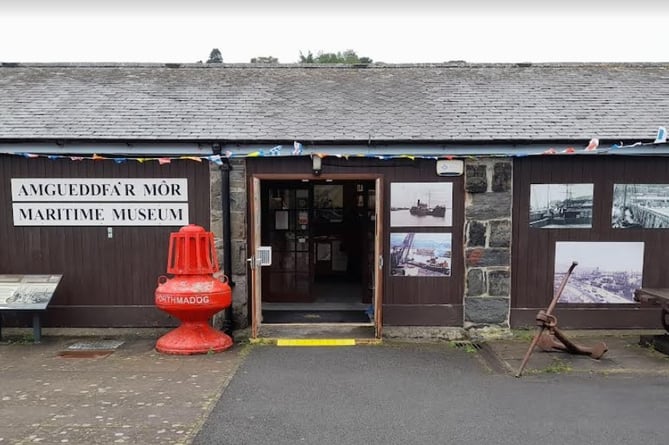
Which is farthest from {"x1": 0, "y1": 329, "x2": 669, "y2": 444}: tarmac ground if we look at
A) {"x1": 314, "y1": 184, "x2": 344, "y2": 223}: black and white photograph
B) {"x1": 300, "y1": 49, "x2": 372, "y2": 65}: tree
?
{"x1": 300, "y1": 49, "x2": 372, "y2": 65}: tree

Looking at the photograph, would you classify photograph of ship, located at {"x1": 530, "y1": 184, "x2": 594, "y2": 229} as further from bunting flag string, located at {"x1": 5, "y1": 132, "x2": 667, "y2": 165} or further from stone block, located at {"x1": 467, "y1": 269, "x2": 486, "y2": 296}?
stone block, located at {"x1": 467, "y1": 269, "x2": 486, "y2": 296}

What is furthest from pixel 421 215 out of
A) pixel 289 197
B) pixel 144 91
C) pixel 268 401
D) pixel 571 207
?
pixel 144 91

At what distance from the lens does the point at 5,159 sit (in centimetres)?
775

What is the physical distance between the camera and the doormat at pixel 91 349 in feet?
23.0

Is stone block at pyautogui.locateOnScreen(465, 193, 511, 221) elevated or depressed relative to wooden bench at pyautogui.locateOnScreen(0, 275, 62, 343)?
elevated

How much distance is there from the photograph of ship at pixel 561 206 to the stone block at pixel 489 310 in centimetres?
127

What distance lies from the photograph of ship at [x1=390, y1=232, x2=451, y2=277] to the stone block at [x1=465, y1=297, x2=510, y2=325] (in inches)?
25.9

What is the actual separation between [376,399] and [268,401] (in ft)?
3.67

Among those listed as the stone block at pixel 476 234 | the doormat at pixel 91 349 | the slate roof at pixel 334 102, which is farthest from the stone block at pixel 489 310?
the doormat at pixel 91 349

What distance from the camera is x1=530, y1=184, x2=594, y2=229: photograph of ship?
25.6 ft

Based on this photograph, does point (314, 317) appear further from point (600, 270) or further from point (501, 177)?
point (600, 270)

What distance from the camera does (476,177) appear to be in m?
7.70

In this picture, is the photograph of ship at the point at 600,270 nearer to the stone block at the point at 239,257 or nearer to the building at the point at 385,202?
the building at the point at 385,202

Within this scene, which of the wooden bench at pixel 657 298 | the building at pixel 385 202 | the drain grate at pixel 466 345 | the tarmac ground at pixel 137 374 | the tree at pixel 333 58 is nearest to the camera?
the tarmac ground at pixel 137 374
